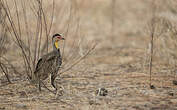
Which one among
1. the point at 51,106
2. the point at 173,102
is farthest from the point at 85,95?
the point at 173,102

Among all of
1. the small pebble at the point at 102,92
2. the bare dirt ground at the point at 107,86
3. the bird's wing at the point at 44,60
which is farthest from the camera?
the bird's wing at the point at 44,60

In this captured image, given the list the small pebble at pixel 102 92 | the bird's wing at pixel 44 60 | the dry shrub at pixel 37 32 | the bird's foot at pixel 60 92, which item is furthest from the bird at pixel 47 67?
the small pebble at pixel 102 92

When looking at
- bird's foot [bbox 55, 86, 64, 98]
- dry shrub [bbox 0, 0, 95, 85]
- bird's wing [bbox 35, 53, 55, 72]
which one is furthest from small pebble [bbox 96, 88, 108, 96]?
bird's wing [bbox 35, 53, 55, 72]

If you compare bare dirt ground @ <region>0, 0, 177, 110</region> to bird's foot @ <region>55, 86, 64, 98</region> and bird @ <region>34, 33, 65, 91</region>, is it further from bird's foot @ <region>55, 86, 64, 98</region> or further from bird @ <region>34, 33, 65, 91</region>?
bird @ <region>34, 33, 65, 91</region>

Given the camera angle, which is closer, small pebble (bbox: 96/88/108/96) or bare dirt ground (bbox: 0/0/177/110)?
bare dirt ground (bbox: 0/0/177/110)

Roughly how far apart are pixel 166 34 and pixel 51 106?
410cm

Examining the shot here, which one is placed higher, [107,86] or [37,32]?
[37,32]

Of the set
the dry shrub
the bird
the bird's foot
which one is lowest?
the bird's foot

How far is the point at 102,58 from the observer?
949 cm

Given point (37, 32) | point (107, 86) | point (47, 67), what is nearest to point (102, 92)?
point (107, 86)

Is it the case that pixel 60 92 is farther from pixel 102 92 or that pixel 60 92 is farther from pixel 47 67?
pixel 102 92

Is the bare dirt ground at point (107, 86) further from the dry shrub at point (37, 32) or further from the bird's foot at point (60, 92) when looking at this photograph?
the dry shrub at point (37, 32)

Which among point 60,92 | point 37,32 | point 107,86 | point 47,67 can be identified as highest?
point 37,32

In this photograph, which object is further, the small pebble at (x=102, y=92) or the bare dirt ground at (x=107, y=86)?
the small pebble at (x=102, y=92)
